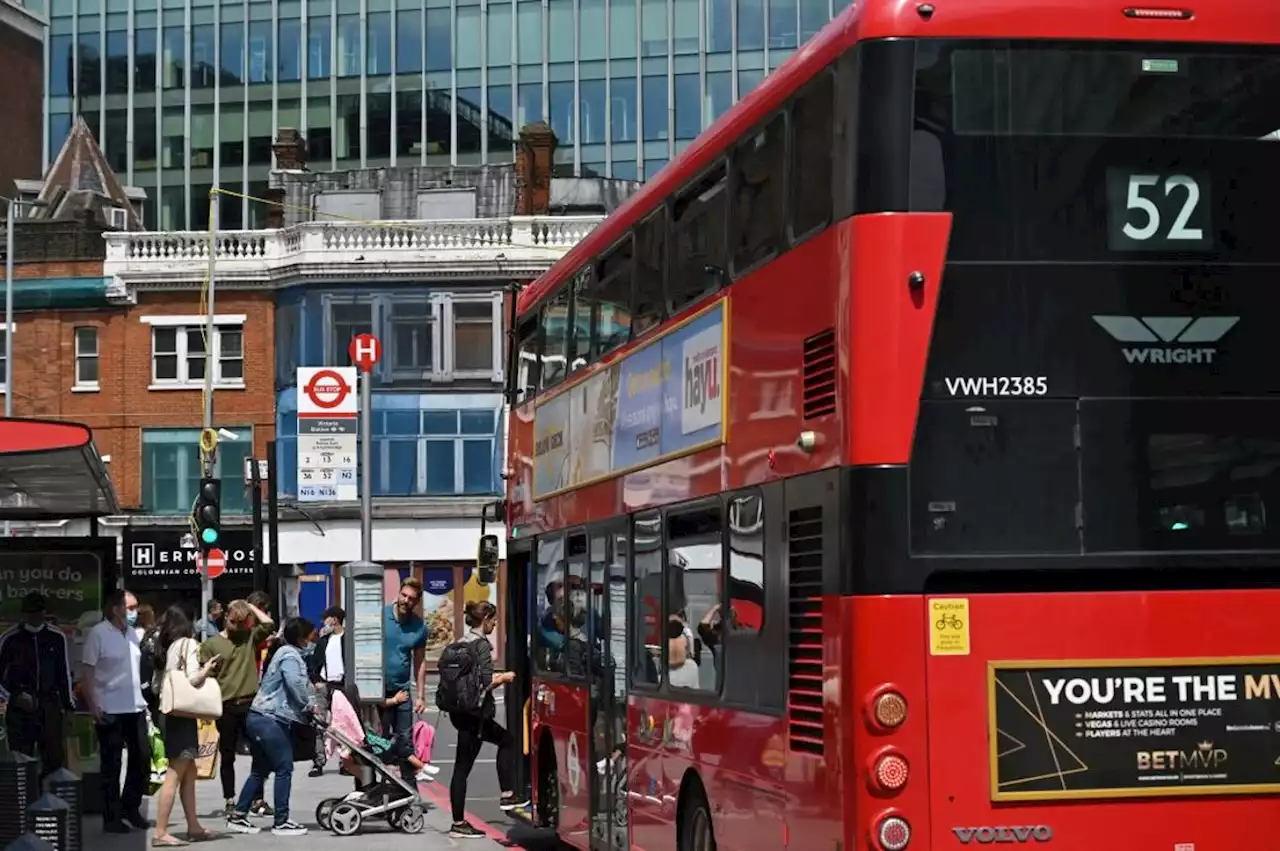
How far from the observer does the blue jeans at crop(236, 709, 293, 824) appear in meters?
18.2

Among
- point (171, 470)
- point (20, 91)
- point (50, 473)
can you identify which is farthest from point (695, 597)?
point (20, 91)

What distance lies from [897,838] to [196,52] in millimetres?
69773

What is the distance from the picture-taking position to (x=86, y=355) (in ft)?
181

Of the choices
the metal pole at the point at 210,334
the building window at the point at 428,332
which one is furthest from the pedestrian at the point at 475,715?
the building window at the point at 428,332

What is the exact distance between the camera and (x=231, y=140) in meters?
75.6

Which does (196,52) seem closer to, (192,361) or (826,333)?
(192,361)

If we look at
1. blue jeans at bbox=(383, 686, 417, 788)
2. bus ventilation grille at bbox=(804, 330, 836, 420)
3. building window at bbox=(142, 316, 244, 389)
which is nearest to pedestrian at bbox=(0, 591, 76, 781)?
blue jeans at bbox=(383, 686, 417, 788)

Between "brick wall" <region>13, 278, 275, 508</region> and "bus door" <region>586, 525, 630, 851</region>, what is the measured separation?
39613 mm

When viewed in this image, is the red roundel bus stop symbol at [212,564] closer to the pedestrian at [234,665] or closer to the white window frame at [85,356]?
the pedestrian at [234,665]

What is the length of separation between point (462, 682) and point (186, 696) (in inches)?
92.9

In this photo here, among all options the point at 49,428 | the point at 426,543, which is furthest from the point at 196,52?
the point at 49,428

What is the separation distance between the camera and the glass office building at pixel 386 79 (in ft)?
230

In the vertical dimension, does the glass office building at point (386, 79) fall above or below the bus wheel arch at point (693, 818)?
above

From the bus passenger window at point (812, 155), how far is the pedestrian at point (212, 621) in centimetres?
1978
